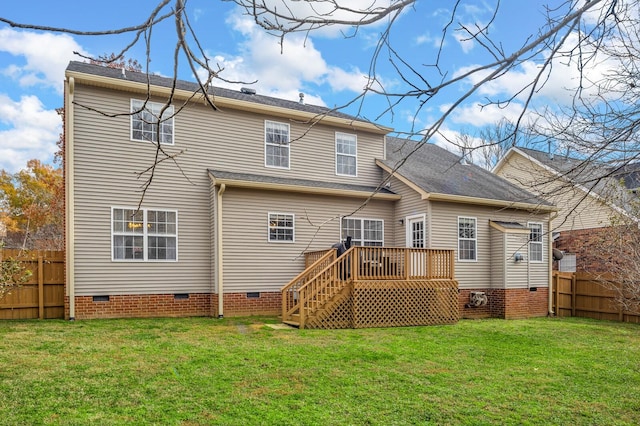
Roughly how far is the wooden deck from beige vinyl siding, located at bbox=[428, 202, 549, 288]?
1.24 meters

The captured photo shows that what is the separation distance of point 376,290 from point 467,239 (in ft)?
14.2

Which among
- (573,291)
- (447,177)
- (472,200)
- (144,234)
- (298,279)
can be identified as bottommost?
(573,291)

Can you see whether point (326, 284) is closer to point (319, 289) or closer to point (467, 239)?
point (319, 289)

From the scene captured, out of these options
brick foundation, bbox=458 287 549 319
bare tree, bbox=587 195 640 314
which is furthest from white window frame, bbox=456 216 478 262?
bare tree, bbox=587 195 640 314

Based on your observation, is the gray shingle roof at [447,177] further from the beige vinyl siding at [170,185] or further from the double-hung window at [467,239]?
the beige vinyl siding at [170,185]

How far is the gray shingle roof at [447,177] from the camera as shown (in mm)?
13609

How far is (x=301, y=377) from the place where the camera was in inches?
236

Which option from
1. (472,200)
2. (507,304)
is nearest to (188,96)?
(472,200)

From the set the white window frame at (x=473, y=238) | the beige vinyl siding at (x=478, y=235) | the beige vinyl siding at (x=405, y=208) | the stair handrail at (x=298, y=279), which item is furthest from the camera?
the white window frame at (x=473, y=238)

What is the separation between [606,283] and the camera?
1459 cm

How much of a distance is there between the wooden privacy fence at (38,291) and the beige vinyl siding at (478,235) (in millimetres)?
9611

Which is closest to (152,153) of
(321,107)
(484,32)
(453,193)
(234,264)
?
(234,264)

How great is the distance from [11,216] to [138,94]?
2056 cm

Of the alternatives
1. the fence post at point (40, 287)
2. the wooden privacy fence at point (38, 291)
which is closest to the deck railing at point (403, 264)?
the wooden privacy fence at point (38, 291)
